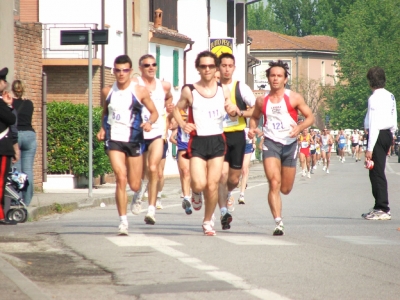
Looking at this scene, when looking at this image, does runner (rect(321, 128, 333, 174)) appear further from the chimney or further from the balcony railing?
the balcony railing

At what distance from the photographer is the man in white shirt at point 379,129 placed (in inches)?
568

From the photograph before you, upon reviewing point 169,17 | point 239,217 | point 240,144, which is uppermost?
point 169,17

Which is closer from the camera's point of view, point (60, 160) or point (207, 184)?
point (207, 184)

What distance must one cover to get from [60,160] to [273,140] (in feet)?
46.3

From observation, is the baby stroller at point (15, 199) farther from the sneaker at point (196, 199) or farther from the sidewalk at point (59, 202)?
the sneaker at point (196, 199)

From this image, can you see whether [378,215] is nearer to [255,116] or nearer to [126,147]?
[255,116]

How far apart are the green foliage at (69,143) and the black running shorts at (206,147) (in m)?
13.8

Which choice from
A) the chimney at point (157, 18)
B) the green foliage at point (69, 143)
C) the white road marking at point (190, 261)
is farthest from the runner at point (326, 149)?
the white road marking at point (190, 261)

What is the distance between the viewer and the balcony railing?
104 ft

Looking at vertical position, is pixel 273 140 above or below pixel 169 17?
below

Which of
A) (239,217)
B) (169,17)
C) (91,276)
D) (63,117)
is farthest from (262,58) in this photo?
(91,276)

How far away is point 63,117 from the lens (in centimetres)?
Answer: 2514

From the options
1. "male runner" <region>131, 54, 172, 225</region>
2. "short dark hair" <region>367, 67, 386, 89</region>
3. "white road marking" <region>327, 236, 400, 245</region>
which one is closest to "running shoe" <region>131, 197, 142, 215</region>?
"male runner" <region>131, 54, 172, 225</region>

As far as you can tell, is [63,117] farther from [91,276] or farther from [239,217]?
[91,276]
